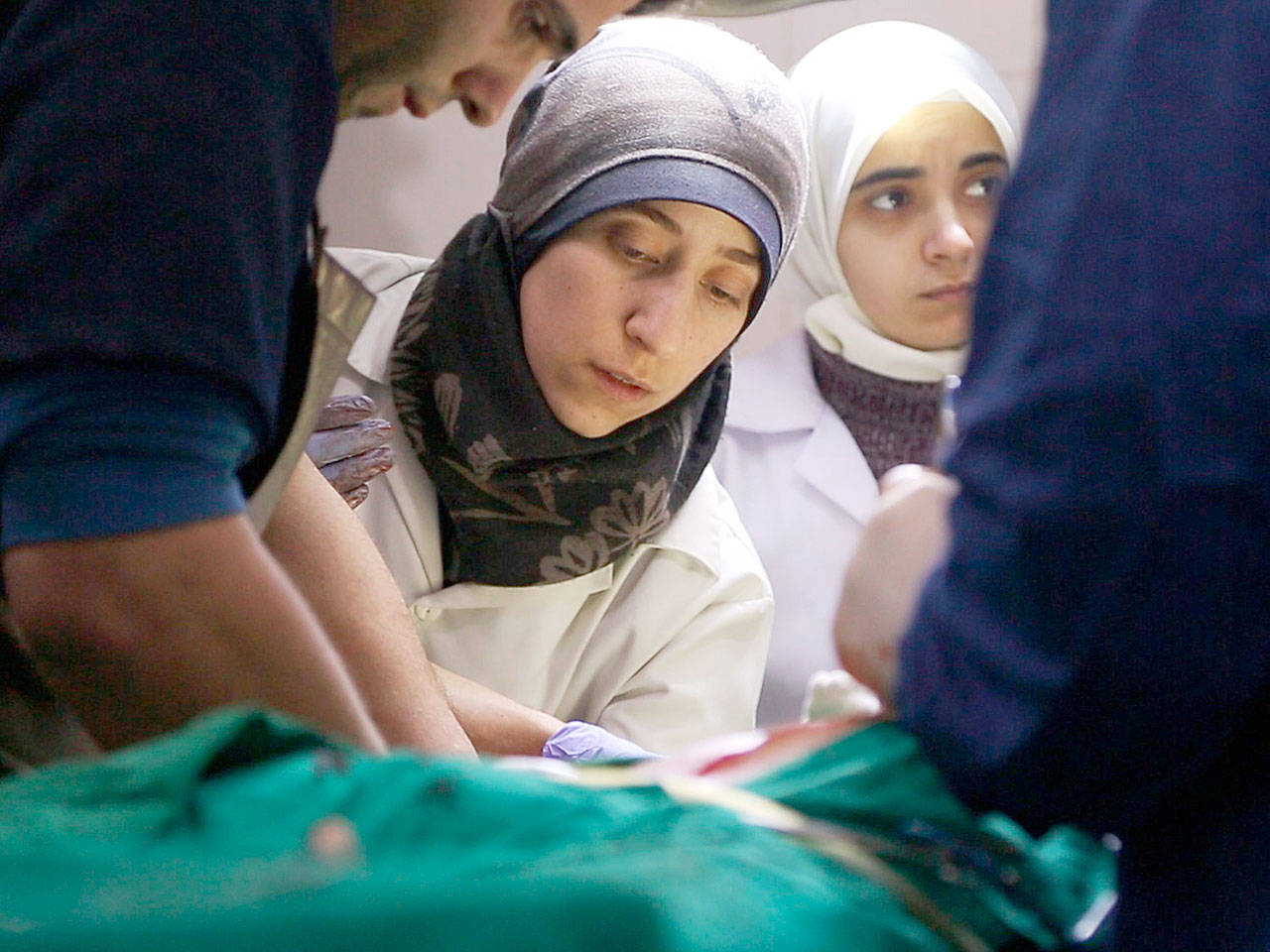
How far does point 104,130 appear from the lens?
1.88 feet

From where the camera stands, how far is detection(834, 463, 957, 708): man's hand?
0.55 m

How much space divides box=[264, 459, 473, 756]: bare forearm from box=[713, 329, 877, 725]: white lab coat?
0.98 meters

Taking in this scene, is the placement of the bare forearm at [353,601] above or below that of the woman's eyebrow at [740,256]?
below

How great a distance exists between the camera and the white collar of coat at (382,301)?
1.68m

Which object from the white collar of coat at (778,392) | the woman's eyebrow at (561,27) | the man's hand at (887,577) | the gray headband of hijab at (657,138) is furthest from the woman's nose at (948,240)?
the man's hand at (887,577)

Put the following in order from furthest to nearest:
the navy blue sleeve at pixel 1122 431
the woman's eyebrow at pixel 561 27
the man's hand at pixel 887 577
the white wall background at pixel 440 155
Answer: the white wall background at pixel 440 155, the woman's eyebrow at pixel 561 27, the man's hand at pixel 887 577, the navy blue sleeve at pixel 1122 431

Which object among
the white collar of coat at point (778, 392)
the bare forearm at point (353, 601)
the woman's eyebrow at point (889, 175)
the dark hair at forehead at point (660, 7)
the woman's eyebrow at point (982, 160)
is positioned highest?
the dark hair at forehead at point (660, 7)

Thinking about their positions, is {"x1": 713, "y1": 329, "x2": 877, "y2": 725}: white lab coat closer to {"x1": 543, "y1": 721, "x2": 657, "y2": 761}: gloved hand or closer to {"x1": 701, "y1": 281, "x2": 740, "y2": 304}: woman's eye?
{"x1": 701, "y1": 281, "x2": 740, "y2": 304}: woman's eye

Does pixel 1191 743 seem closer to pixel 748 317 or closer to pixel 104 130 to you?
pixel 104 130

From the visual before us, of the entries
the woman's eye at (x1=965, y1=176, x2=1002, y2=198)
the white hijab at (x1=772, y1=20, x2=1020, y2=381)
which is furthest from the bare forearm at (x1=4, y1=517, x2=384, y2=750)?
the woman's eye at (x1=965, y1=176, x2=1002, y2=198)

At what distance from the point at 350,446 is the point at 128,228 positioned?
79 cm

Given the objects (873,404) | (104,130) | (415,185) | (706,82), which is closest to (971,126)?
(873,404)

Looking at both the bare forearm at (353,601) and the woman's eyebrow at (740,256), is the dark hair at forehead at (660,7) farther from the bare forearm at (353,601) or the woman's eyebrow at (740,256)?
the woman's eyebrow at (740,256)

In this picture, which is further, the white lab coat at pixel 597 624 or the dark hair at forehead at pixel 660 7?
the white lab coat at pixel 597 624
